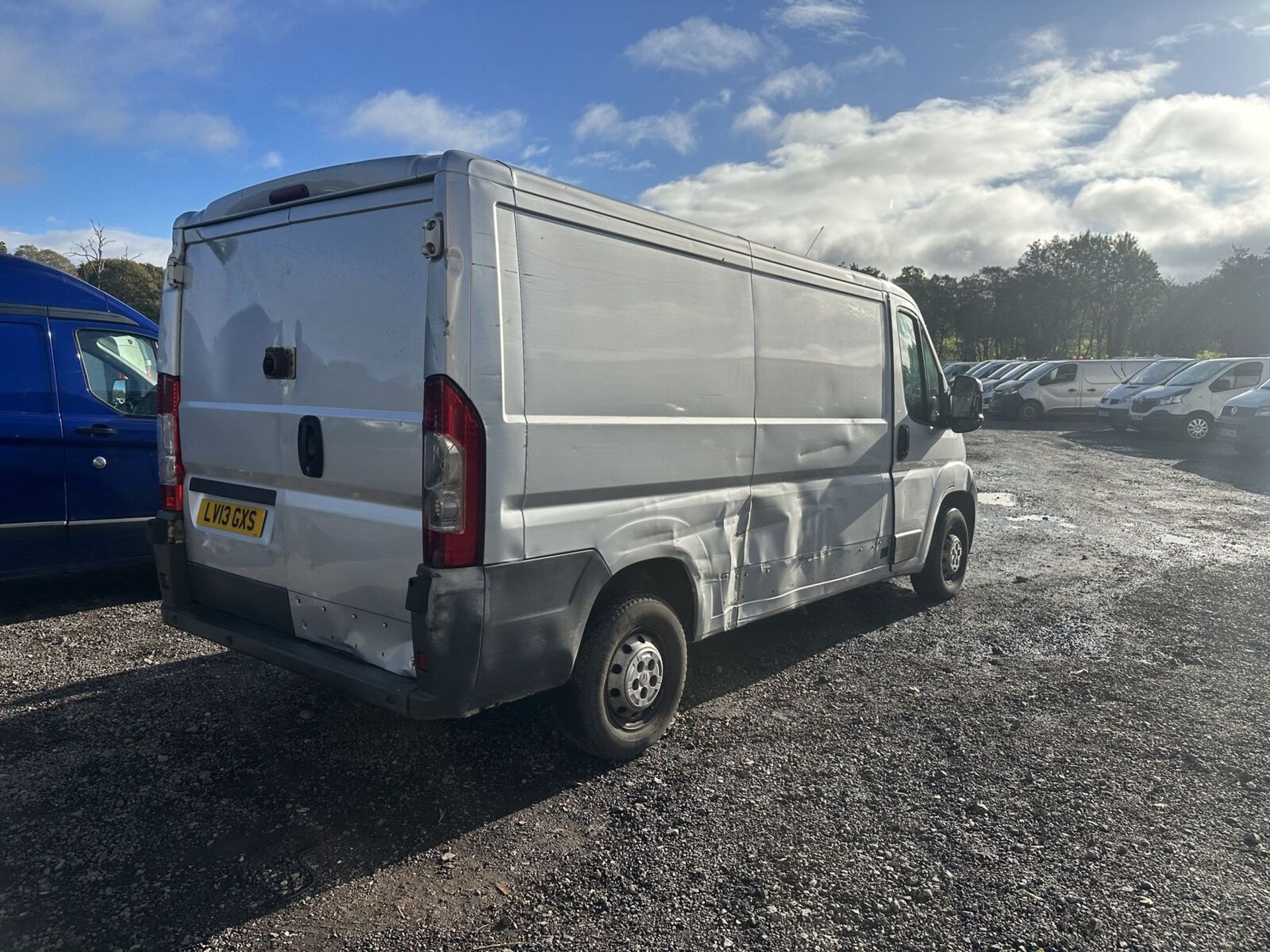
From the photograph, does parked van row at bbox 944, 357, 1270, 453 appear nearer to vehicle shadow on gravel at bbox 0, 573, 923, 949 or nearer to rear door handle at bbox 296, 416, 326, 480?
vehicle shadow on gravel at bbox 0, 573, 923, 949

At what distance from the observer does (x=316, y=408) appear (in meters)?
3.29

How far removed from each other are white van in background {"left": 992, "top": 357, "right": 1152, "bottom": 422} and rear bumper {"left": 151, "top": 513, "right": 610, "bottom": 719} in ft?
78.1

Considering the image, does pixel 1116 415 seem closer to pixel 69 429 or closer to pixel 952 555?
pixel 952 555

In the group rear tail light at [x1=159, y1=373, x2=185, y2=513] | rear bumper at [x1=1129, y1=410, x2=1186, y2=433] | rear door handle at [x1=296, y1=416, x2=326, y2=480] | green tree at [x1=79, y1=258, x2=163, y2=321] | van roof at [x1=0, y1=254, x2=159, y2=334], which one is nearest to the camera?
rear door handle at [x1=296, y1=416, x2=326, y2=480]

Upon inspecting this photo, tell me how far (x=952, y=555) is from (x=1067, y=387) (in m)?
20.3

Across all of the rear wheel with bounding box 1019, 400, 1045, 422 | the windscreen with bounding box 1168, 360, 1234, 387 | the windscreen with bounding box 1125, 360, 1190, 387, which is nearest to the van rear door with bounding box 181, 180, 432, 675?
the windscreen with bounding box 1168, 360, 1234, 387

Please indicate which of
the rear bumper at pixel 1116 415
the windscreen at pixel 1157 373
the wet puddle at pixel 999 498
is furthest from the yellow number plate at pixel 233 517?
the windscreen at pixel 1157 373

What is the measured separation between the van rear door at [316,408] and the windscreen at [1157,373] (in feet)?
69.7

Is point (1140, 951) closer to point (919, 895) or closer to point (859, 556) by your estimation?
point (919, 895)

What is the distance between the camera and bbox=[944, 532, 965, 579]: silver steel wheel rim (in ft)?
21.0

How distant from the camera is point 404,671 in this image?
3.09 metres

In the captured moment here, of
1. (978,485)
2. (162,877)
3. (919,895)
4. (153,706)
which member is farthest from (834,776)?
(978,485)

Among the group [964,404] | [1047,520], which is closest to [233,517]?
[964,404]

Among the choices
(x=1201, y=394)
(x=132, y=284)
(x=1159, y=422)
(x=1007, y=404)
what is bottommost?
(x=1159, y=422)
